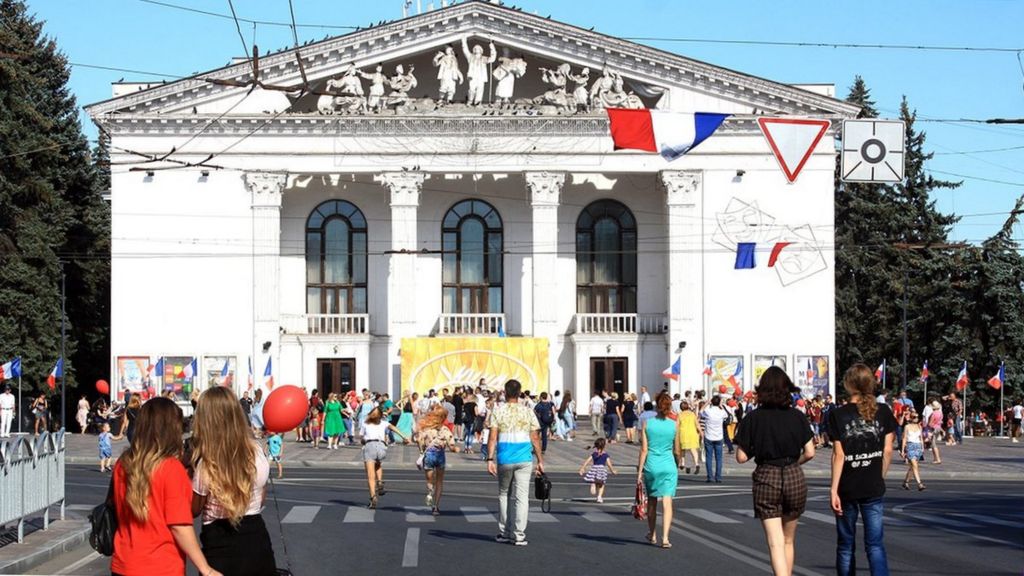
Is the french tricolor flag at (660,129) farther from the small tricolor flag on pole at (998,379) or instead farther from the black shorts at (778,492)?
the small tricolor flag on pole at (998,379)

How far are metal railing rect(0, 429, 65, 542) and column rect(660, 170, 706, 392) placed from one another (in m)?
37.4

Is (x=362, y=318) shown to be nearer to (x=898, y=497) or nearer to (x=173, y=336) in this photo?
(x=173, y=336)

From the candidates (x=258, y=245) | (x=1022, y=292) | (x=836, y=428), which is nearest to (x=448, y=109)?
(x=258, y=245)

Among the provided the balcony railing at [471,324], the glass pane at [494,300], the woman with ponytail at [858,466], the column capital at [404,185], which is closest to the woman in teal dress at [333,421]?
the column capital at [404,185]

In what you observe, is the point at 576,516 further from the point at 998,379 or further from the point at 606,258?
the point at 606,258

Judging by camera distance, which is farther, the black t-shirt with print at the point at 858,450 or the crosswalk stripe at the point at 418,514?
the crosswalk stripe at the point at 418,514

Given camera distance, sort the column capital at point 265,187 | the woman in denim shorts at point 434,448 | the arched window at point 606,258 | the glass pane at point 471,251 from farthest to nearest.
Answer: the glass pane at point 471,251 < the arched window at point 606,258 < the column capital at point 265,187 < the woman in denim shorts at point 434,448

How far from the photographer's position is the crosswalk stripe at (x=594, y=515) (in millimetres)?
21559

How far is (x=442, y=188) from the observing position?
59.8 metres

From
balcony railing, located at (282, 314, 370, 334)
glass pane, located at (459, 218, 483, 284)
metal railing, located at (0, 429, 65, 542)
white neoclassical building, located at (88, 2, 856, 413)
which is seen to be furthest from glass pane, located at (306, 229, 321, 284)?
metal railing, located at (0, 429, 65, 542)

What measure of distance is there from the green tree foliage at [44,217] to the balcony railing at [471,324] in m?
15.1

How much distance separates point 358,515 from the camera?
2198 centimetres

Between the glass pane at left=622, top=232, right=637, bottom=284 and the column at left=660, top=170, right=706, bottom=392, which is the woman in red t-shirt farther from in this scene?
the glass pane at left=622, top=232, right=637, bottom=284

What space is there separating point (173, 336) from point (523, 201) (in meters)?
13.8
